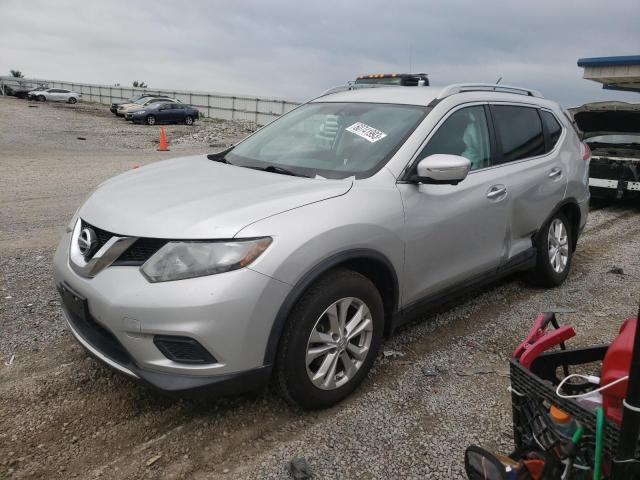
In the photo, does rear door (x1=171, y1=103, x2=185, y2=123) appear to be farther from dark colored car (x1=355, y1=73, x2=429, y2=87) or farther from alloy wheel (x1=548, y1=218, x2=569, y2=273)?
alloy wheel (x1=548, y1=218, x2=569, y2=273)

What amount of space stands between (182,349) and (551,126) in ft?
12.9

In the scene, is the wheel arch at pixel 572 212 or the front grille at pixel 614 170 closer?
the wheel arch at pixel 572 212

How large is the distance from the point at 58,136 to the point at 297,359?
23.6 metres

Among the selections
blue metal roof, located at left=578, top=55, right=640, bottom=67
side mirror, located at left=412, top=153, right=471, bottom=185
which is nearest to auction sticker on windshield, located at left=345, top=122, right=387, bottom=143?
side mirror, located at left=412, top=153, right=471, bottom=185

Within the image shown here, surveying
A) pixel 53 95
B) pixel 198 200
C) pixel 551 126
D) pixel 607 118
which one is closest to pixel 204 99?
pixel 53 95

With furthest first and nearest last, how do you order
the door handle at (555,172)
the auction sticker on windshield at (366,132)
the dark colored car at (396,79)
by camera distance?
the dark colored car at (396,79), the door handle at (555,172), the auction sticker on windshield at (366,132)

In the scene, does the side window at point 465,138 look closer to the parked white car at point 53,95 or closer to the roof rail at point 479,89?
the roof rail at point 479,89

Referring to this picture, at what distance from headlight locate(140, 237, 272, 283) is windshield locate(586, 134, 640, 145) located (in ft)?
32.6

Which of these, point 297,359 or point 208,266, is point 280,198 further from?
point 297,359

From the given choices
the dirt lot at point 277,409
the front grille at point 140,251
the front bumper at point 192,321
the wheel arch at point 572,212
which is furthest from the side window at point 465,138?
the front grille at point 140,251

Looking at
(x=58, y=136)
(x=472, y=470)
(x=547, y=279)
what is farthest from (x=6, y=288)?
(x=58, y=136)

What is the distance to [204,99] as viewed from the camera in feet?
127

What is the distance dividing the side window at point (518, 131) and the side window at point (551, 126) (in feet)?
0.42

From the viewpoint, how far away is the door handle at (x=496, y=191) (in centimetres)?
370
